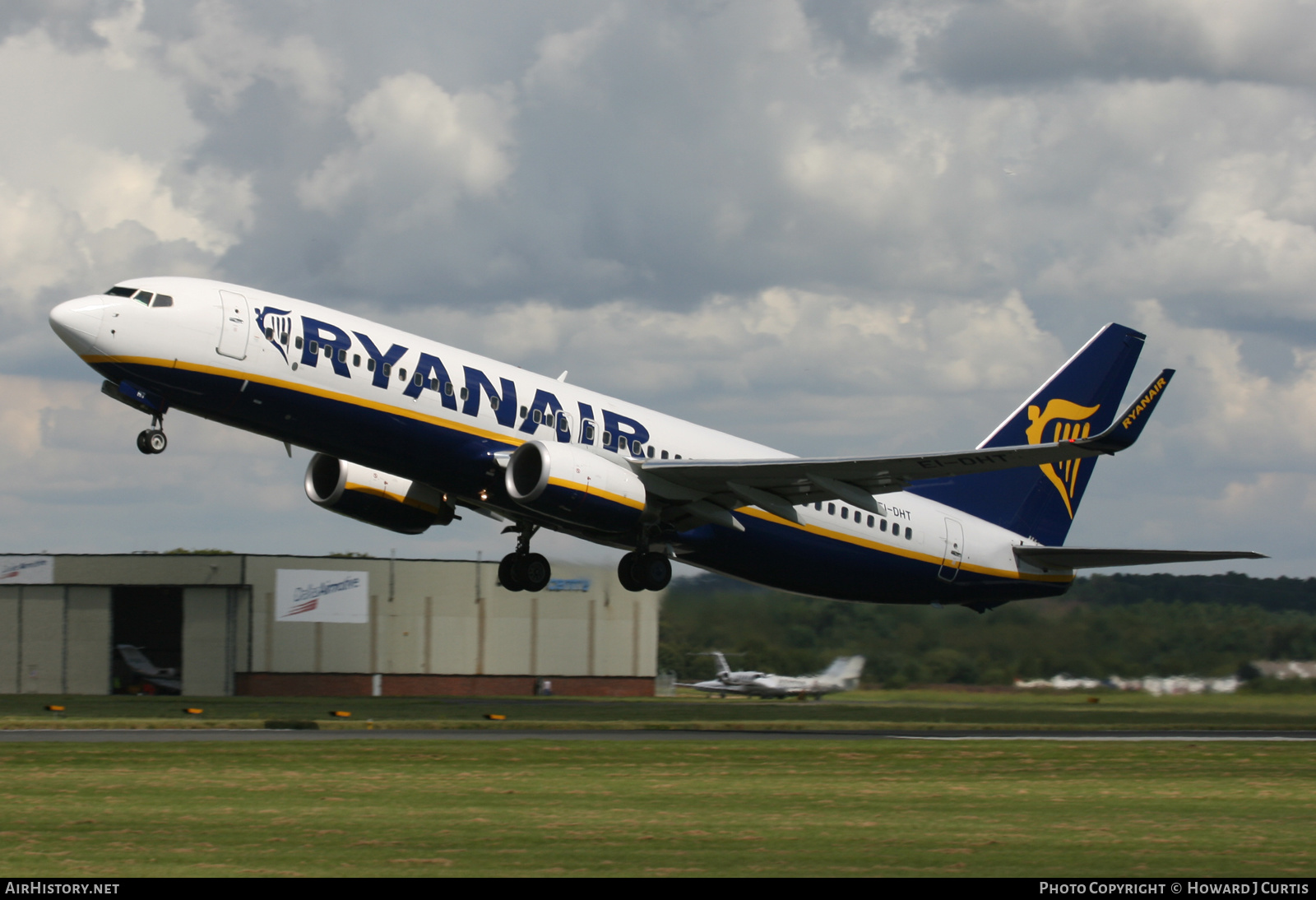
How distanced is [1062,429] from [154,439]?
86.7 feet

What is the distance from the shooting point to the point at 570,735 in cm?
3856

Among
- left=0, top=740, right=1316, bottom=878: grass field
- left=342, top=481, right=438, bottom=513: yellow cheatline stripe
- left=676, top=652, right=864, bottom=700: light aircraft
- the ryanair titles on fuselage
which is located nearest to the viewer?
left=0, top=740, right=1316, bottom=878: grass field

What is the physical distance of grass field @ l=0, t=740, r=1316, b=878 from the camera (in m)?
17.6

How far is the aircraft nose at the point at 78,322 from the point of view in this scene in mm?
26703

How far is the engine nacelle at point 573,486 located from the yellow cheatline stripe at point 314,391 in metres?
0.94

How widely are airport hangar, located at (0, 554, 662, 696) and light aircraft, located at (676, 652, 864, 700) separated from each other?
813 centimetres

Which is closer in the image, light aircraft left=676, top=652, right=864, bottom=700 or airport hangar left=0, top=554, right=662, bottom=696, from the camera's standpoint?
light aircraft left=676, top=652, right=864, bottom=700

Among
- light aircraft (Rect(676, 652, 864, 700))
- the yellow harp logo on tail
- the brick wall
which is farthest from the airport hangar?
the yellow harp logo on tail

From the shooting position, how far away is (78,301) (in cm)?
2708

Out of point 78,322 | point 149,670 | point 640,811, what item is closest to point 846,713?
point 640,811

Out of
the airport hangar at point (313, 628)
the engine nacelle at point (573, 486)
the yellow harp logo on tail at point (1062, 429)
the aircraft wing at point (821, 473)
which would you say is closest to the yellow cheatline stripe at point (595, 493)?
the engine nacelle at point (573, 486)

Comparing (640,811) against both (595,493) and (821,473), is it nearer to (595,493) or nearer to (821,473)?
(595,493)

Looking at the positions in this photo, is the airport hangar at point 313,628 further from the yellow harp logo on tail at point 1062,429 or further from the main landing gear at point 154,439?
the main landing gear at point 154,439

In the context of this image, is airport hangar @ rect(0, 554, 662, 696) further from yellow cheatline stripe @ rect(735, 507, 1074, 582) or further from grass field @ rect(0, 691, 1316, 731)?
yellow cheatline stripe @ rect(735, 507, 1074, 582)
